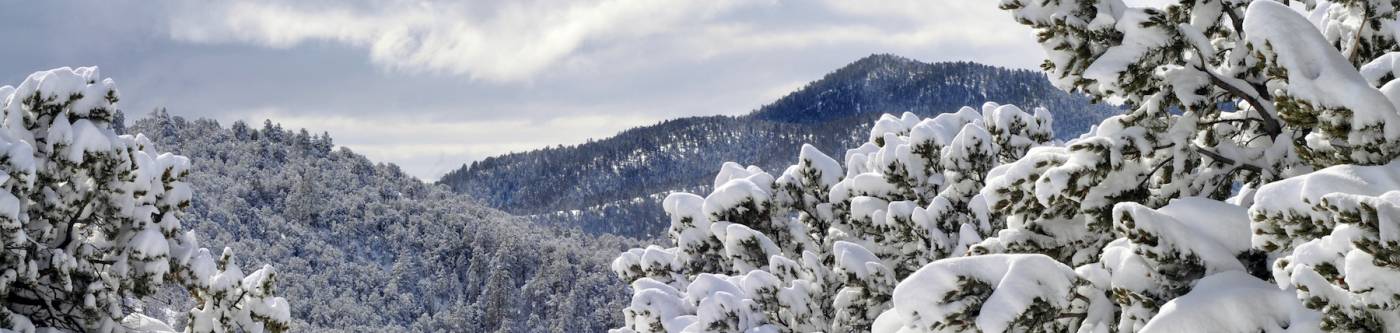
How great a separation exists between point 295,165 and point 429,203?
23.0m

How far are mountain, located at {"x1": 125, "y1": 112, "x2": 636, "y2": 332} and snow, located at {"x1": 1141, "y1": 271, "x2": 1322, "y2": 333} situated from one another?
109289 millimetres

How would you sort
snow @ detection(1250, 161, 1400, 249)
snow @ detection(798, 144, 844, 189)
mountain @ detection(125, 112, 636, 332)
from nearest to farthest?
snow @ detection(1250, 161, 1400, 249) → snow @ detection(798, 144, 844, 189) → mountain @ detection(125, 112, 636, 332)

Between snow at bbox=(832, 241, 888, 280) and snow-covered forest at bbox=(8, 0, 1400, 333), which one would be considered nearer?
snow-covered forest at bbox=(8, 0, 1400, 333)

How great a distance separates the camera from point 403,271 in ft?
486

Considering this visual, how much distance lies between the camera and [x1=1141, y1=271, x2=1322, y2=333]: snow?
15.2ft

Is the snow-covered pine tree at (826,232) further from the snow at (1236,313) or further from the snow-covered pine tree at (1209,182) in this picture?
the snow at (1236,313)

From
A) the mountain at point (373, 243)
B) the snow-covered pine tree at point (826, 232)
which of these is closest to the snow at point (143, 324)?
the snow-covered pine tree at point (826, 232)

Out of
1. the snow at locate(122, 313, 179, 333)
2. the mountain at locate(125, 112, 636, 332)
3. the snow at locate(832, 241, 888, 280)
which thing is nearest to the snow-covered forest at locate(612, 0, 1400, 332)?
the snow at locate(832, 241, 888, 280)

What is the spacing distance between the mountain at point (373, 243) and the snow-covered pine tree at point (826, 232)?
98.3 metres

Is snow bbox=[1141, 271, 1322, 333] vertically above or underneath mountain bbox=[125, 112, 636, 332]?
above

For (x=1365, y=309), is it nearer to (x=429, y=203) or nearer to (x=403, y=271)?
(x=403, y=271)

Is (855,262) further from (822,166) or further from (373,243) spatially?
(373,243)

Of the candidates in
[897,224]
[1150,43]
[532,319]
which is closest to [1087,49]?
[1150,43]

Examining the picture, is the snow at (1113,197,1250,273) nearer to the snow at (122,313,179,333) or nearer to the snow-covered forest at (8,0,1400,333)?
the snow-covered forest at (8,0,1400,333)
